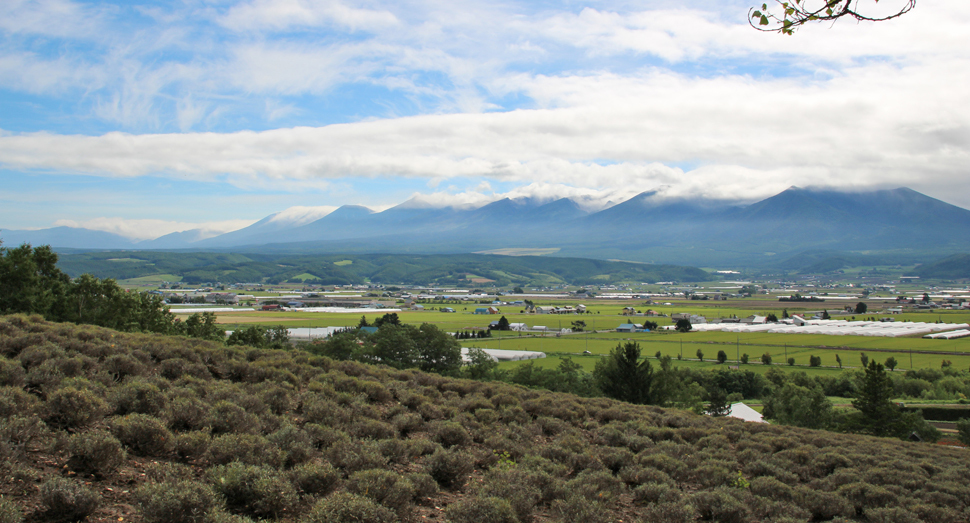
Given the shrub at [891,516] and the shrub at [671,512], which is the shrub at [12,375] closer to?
the shrub at [671,512]

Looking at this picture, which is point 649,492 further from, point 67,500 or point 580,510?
point 67,500

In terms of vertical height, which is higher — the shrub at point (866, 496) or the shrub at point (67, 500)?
the shrub at point (67, 500)

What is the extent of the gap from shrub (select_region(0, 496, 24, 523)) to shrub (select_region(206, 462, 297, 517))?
5.97 feet

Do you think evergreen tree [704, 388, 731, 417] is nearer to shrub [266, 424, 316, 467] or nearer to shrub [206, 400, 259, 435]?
shrub [266, 424, 316, 467]

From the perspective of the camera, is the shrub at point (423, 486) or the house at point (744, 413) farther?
the house at point (744, 413)

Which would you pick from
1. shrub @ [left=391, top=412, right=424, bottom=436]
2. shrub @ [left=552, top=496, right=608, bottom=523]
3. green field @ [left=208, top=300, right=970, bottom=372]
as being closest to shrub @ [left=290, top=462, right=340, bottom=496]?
shrub @ [left=552, top=496, right=608, bottom=523]

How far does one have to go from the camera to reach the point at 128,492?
6453 millimetres

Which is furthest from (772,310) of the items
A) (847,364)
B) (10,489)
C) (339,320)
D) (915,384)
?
(10,489)

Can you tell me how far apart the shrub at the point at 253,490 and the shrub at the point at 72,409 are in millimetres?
2790

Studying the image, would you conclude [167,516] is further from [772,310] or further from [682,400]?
[772,310]

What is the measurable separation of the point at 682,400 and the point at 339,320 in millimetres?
68994

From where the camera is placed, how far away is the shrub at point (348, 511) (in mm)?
5996

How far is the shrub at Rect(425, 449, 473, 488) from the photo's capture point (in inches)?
349

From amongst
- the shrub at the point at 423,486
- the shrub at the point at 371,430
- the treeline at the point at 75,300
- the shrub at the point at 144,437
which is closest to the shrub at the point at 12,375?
the shrub at the point at 144,437
